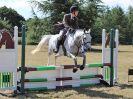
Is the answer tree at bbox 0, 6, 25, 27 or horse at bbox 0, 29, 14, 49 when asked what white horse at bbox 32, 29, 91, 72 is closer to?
horse at bbox 0, 29, 14, 49

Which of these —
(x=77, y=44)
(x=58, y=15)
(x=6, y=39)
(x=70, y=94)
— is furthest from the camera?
(x=58, y=15)

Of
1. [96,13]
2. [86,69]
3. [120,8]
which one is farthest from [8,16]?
[86,69]

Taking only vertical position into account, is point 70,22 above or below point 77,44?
above

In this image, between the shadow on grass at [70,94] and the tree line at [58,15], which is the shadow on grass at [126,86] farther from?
the tree line at [58,15]

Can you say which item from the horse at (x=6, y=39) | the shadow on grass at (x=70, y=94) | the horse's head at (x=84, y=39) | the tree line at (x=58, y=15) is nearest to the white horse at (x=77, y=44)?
the horse's head at (x=84, y=39)

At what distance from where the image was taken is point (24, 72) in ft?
37.4

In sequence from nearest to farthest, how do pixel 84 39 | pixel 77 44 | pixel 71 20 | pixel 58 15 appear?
1. pixel 84 39
2. pixel 77 44
3. pixel 71 20
4. pixel 58 15

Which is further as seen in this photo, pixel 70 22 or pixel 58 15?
pixel 58 15

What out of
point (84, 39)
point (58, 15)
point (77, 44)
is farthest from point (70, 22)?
point (58, 15)

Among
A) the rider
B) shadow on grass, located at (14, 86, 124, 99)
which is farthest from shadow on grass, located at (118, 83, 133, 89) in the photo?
the rider

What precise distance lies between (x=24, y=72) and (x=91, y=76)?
279 cm

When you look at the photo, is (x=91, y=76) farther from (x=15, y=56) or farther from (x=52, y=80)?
(x=15, y=56)

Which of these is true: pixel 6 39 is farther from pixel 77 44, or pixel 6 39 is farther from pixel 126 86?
pixel 126 86

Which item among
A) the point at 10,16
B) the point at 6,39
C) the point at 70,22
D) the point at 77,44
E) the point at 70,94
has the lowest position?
the point at 70,94
